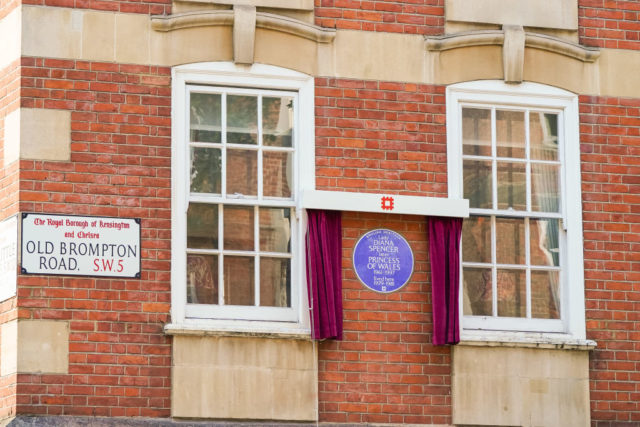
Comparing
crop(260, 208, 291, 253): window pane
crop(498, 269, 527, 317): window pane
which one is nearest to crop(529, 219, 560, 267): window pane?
crop(498, 269, 527, 317): window pane

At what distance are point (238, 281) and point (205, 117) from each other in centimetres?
146

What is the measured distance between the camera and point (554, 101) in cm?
1426

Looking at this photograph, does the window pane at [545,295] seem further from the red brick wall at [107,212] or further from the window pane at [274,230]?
the red brick wall at [107,212]

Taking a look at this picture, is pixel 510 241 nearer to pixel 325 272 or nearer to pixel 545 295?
pixel 545 295

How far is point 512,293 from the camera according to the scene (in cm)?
1393

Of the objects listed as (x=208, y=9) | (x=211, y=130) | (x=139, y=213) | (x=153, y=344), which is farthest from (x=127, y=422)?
(x=208, y=9)

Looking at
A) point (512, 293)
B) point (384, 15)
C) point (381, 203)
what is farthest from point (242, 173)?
point (512, 293)

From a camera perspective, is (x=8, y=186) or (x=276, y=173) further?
(x=276, y=173)

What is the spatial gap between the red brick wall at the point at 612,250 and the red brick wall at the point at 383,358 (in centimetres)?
150

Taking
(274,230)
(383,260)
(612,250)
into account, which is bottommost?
(383,260)

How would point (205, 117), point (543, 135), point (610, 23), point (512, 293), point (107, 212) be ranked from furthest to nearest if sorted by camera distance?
1. point (610, 23)
2. point (543, 135)
3. point (512, 293)
4. point (205, 117)
5. point (107, 212)

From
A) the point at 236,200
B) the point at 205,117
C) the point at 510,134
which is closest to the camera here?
the point at 236,200

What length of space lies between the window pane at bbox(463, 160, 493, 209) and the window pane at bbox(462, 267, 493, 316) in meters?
0.60

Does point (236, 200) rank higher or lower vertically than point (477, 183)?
lower
